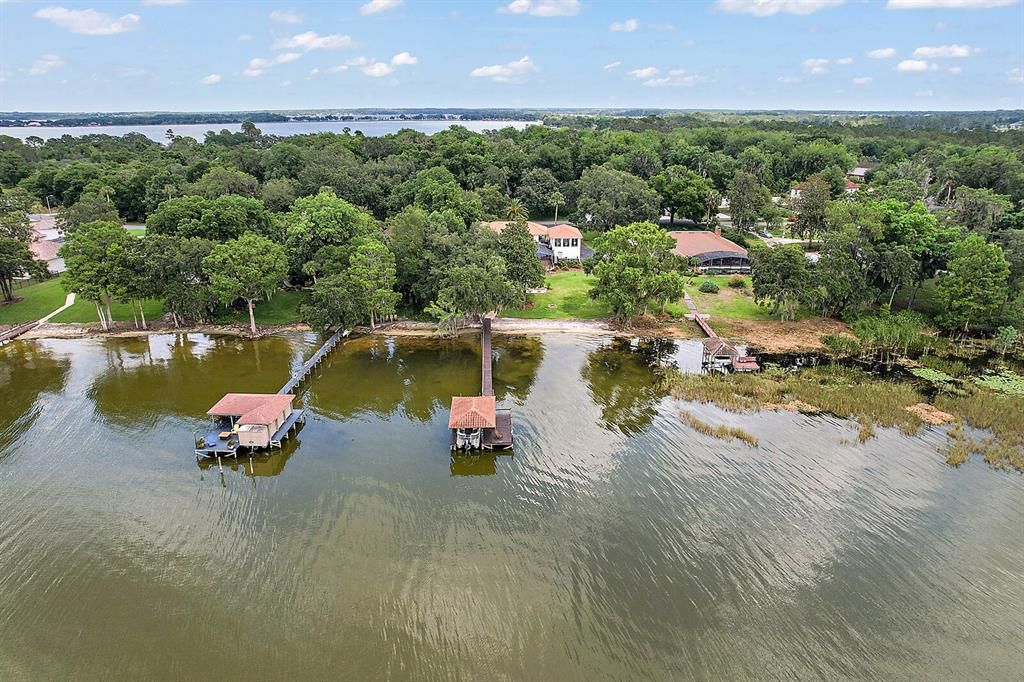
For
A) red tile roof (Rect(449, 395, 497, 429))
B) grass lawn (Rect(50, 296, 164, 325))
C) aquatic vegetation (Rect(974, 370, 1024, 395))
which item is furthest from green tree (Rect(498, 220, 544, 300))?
aquatic vegetation (Rect(974, 370, 1024, 395))

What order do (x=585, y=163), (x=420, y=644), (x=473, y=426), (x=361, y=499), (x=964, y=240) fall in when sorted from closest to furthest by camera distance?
(x=420, y=644), (x=361, y=499), (x=473, y=426), (x=964, y=240), (x=585, y=163)

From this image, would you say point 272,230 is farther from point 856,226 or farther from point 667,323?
point 856,226

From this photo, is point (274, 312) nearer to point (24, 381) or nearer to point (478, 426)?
point (24, 381)

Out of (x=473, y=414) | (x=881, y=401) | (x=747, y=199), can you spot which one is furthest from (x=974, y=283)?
(x=473, y=414)

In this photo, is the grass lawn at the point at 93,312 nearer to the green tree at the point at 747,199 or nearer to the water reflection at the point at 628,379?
the water reflection at the point at 628,379

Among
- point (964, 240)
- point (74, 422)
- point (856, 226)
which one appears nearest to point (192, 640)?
point (74, 422)

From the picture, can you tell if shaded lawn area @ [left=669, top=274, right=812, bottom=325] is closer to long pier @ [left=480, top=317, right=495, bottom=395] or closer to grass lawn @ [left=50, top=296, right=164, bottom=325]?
long pier @ [left=480, top=317, right=495, bottom=395]
